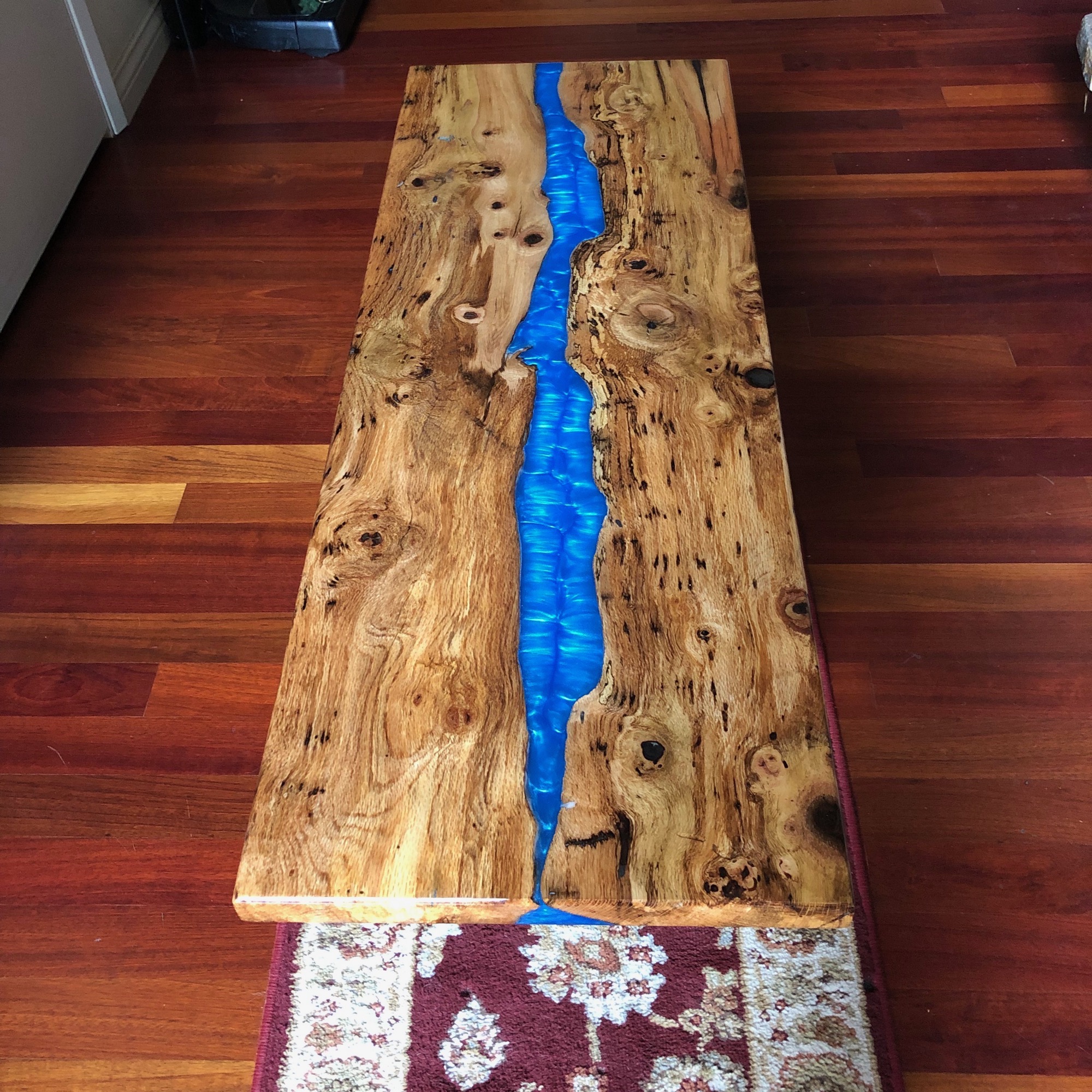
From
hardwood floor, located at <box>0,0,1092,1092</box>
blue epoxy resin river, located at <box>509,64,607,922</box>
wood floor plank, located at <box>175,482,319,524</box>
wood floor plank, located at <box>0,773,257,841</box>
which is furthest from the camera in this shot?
wood floor plank, located at <box>175,482,319,524</box>

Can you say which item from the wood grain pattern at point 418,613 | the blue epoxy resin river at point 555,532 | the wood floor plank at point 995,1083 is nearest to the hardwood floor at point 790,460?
the wood floor plank at point 995,1083

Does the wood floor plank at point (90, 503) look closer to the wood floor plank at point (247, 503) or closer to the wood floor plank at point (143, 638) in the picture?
the wood floor plank at point (247, 503)

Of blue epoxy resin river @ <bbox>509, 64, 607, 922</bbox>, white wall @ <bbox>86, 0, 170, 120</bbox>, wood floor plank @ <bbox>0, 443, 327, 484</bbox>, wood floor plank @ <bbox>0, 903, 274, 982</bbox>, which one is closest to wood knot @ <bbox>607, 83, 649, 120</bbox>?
blue epoxy resin river @ <bbox>509, 64, 607, 922</bbox>

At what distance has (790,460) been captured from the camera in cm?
187

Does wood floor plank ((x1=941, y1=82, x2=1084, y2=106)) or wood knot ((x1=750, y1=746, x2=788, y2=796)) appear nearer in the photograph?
wood knot ((x1=750, y1=746, x2=788, y2=796))

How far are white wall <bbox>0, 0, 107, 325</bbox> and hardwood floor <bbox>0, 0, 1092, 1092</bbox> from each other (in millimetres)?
78

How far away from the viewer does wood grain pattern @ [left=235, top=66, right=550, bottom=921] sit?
95 centimetres

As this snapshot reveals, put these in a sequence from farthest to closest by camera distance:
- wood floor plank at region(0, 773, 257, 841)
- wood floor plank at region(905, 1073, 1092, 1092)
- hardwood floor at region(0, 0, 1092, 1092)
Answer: wood floor plank at region(0, 773, 257, 841) → hardwood floor at region(0, 0, 1092, 1092) → wood floor plank at region(905, 1073, 1092, 1092)

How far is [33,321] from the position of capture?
2168 millimetres

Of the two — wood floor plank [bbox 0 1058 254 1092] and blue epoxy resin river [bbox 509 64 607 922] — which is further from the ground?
blue epoxy resin river [bbox 509 64 607 922]

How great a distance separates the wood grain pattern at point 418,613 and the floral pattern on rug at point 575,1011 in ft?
1.29

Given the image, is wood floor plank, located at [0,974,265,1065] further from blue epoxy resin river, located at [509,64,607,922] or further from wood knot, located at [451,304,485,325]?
wood knot, located at [451,304,485,325]

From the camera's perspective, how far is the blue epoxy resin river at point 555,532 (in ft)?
3.34

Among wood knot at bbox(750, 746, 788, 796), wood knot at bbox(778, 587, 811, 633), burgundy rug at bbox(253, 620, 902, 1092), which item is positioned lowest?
burgundy rug at bbox(253, 620, 902, 1092)
